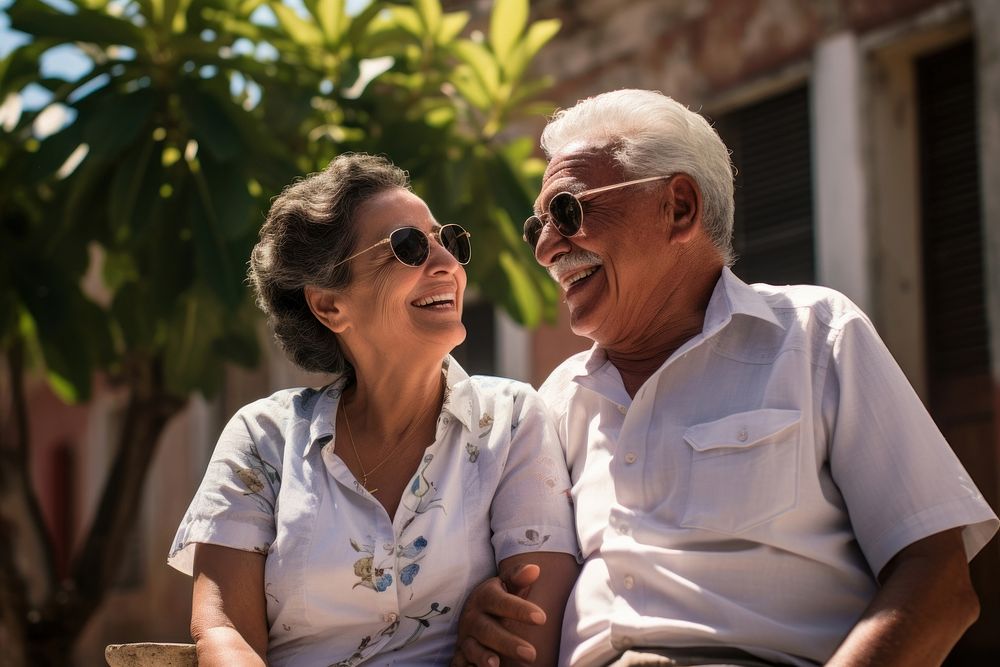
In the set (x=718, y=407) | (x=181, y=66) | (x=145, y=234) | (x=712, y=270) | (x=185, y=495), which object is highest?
(x=181, y=66)

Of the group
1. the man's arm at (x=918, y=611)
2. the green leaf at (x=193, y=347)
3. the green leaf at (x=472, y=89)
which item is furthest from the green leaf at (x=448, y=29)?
the man's arm at (x=918, y=611)

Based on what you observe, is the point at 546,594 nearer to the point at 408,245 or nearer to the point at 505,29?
the point at 408,245

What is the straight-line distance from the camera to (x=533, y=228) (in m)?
3.45

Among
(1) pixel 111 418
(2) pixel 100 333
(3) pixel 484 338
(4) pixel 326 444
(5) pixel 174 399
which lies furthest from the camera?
(1) pixel 111 418

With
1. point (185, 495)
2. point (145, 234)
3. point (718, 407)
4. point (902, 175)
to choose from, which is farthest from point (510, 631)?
point (185, 495)

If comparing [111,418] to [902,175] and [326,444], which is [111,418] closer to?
[902,175]

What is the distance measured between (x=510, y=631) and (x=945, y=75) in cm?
505

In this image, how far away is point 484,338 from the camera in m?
10.0

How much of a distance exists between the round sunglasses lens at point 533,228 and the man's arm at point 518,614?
2.75 ft

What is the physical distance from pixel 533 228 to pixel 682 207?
0.40 metres

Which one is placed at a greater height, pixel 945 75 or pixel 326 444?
pixel 945 75

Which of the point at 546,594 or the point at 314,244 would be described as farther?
the point at 314,244

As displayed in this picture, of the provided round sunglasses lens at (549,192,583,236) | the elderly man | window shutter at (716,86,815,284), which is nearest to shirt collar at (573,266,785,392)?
the elderly man

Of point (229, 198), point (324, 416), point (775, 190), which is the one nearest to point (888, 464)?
point (324, 416)
